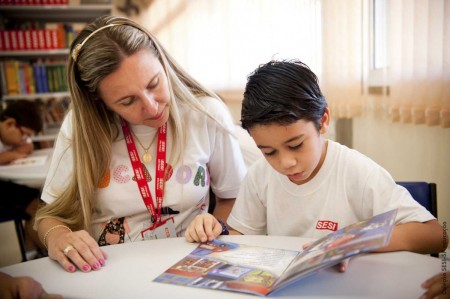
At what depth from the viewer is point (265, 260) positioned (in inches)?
28.0

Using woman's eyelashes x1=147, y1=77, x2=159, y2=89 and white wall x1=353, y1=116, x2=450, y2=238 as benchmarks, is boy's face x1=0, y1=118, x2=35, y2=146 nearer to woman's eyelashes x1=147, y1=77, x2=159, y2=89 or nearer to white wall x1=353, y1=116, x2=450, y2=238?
woman's eyelashes x1=147, y1=77, x2=159, y2=89

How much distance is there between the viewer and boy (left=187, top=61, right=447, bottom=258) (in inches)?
30.6

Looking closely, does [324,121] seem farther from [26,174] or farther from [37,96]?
[37,96]

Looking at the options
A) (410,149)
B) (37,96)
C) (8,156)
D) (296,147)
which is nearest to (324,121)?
(296,147)

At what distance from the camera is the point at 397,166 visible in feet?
3.89

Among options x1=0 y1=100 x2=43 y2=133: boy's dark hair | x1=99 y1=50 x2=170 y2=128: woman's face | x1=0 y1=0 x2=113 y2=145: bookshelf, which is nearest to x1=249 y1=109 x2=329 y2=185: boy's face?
x1=99 y1=50 x2=170 y2=128: woman's face

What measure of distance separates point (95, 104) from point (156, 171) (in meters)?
0.24

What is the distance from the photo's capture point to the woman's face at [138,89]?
3.17 feet

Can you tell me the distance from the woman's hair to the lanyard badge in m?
0.04

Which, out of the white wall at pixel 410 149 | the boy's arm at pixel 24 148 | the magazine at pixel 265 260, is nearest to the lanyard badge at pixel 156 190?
the magazine at pixel 265 260

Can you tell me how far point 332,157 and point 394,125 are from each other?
411 mm

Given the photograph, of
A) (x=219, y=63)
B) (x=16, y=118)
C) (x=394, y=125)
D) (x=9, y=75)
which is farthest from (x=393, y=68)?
(x=9, y=75)

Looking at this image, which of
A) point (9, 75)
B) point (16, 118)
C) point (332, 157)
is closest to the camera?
point (332, 157)

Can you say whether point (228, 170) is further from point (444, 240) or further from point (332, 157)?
point (444, 240)
